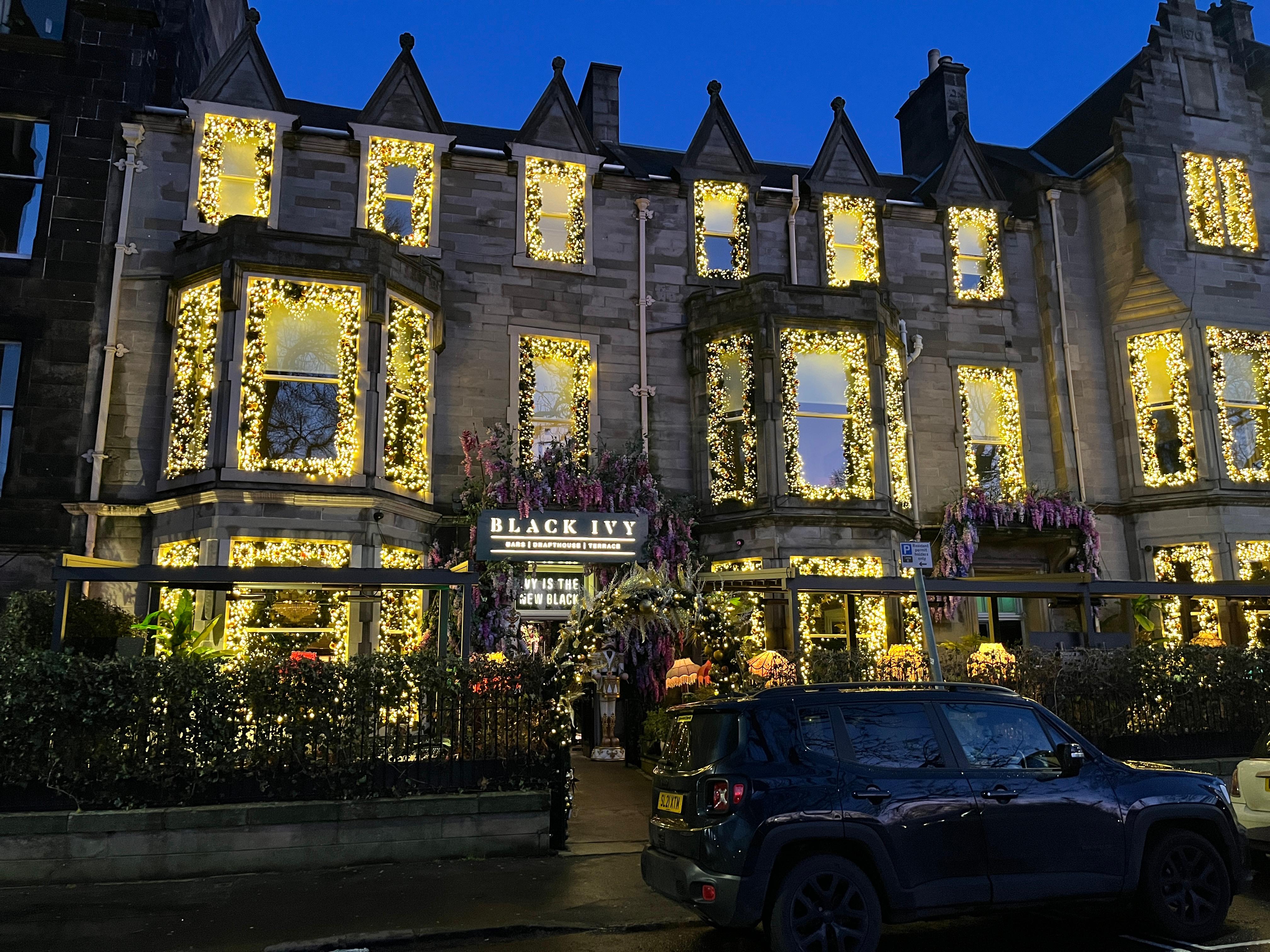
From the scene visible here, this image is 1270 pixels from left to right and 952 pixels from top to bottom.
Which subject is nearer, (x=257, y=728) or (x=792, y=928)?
(x=792, y=928)

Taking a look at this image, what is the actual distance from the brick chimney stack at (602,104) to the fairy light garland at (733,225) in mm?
3514

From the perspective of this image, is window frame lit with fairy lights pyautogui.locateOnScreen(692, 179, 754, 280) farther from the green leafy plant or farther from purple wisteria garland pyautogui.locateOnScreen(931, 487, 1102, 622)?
the green leafy plant

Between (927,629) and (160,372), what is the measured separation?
43.7 feet

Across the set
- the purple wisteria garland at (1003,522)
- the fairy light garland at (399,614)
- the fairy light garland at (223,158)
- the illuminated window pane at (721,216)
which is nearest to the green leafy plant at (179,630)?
the fairy light garland at (399,614)

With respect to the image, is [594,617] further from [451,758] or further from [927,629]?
[927,629]

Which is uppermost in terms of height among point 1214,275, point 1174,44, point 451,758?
point 1174,44

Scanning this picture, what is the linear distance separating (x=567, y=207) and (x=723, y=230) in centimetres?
325

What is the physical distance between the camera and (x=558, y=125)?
63.9ft

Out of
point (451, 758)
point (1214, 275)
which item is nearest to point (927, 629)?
point (451, 758)

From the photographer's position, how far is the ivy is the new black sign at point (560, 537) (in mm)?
13727

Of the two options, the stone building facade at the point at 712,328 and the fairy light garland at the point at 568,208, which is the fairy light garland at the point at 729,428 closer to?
the stone building facade at the point at 712,328

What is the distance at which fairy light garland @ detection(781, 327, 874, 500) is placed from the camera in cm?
1747

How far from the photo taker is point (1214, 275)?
19.5m

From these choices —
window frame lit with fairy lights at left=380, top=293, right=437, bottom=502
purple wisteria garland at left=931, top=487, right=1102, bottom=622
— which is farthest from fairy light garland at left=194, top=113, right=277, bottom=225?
purple wisteria garland at left=931, top=487, right=1102, bottom=622
